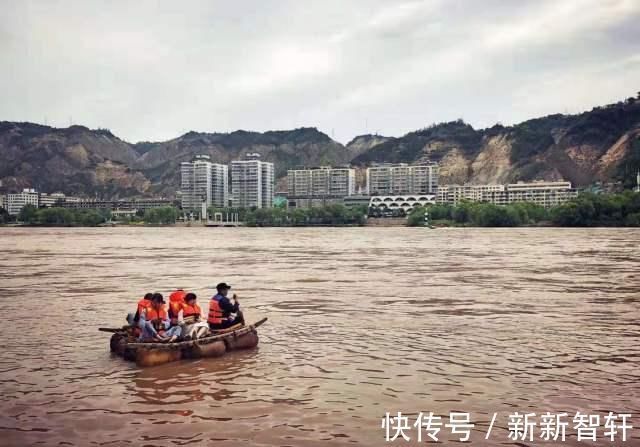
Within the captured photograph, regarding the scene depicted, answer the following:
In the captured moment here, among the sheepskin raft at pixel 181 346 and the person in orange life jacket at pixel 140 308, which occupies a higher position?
the person in orange life jacket at pixel 140 308

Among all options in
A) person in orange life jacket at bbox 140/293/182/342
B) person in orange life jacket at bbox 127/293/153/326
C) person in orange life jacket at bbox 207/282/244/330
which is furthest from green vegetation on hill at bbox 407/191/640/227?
person in orange life jacket at bbox 127/293/153/326

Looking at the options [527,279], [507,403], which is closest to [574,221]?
[527,279]

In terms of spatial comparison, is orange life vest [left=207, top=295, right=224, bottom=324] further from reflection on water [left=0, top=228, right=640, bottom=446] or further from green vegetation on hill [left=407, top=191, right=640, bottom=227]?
green vegetation on hill [left=407, top=191, right=640, bottom=227]

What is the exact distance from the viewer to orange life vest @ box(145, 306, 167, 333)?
56.3 ft

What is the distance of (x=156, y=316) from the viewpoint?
17328 millimetres

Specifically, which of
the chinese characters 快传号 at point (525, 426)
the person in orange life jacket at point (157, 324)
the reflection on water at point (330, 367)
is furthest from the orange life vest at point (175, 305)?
the chinese characters 快传号 at point (525, 426)

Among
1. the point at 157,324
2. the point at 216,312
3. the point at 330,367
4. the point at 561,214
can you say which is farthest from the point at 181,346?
the point at 561,214

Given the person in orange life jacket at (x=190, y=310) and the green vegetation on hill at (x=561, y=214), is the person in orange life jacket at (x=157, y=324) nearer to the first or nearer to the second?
the person in orange life jacket at (x=190, y=310)

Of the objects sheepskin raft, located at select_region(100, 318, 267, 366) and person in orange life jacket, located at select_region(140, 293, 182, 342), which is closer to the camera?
sheepskin raft, located at select_region(100, 318, 267, 366)

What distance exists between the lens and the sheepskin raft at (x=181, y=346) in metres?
16.5

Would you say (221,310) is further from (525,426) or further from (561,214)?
(561,214)

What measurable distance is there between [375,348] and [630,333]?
8709mm

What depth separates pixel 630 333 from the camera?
2083cm

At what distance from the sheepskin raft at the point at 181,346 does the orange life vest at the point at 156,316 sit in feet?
2.28
